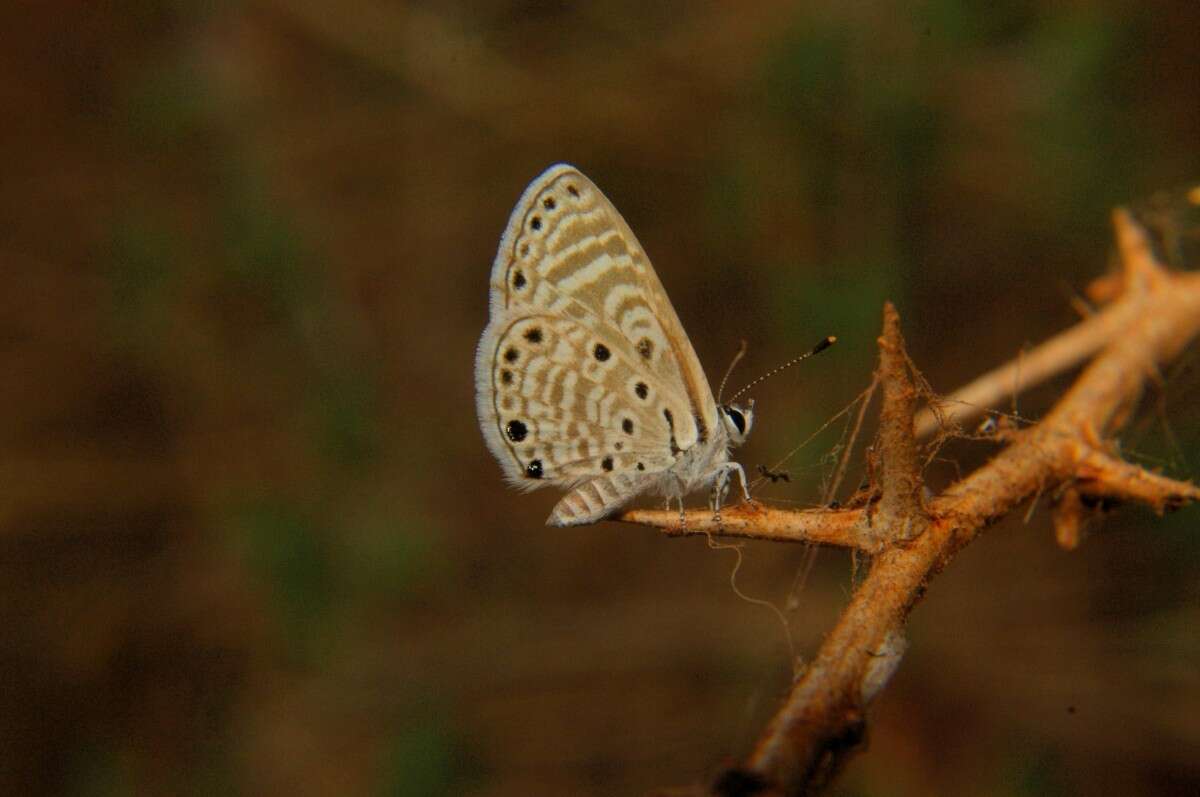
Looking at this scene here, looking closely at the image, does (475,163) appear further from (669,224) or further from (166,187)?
(166,187)

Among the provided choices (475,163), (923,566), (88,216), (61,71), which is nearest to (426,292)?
(475,163)

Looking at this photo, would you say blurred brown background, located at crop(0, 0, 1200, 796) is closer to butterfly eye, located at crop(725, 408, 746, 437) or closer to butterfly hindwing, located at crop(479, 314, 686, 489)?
butterfly eye, located at crop(725, 408, 746, 437)

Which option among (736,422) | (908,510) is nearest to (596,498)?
(736,422)

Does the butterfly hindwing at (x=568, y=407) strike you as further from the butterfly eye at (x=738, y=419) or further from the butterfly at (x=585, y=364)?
the butterfly eye at (x=738, y=419)

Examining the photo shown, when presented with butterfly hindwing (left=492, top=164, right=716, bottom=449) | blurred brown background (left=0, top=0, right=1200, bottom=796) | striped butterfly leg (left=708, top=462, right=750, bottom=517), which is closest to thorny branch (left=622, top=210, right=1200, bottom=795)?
striped butterfly leg (left=708, top=462, right=750, bottom=517)

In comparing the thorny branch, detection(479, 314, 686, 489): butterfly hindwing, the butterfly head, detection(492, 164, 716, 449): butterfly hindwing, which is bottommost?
the thorny branch

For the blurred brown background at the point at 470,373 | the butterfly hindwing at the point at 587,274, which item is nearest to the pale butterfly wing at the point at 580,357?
the butterfly hindwing at the point at 587,274

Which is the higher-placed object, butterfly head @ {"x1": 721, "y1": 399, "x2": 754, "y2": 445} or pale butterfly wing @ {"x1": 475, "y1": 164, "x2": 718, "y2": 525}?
pale butterfly wing @ {"x1": 475, "y1": 164, "x2": 718, "y2": 525}
